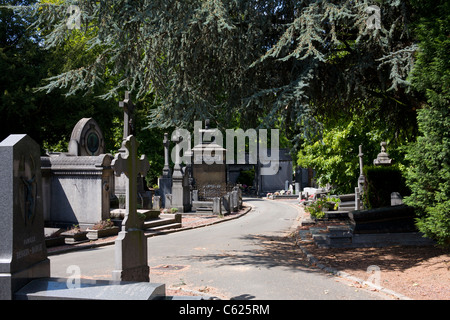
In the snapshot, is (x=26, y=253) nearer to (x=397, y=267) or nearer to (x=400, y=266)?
(x=397, y=267)

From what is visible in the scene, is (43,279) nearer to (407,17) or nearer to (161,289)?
(161,289)

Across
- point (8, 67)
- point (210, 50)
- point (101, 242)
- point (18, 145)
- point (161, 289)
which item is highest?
point (8, 67)

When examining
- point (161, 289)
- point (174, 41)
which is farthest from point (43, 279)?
point (174, 41)

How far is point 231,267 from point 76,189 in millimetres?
7732

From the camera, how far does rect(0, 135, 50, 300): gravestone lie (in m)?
4.78

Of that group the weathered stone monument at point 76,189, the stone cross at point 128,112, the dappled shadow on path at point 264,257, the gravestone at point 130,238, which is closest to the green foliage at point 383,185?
the dappled shadow on path at point 264,257

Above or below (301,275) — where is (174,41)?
above

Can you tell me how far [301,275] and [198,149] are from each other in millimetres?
17632

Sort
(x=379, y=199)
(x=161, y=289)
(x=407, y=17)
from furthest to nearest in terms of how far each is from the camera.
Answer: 1. (x=379, y=199)
2. (x=407, y=17)
3. (x=161, y=289)

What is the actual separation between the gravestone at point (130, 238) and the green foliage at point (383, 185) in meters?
11.2

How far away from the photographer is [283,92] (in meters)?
9.18

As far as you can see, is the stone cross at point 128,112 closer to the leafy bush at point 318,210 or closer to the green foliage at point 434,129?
the leafy bush at point 318,210

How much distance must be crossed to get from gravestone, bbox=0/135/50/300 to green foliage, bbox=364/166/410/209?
1337 centimetres

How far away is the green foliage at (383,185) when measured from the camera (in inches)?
620
